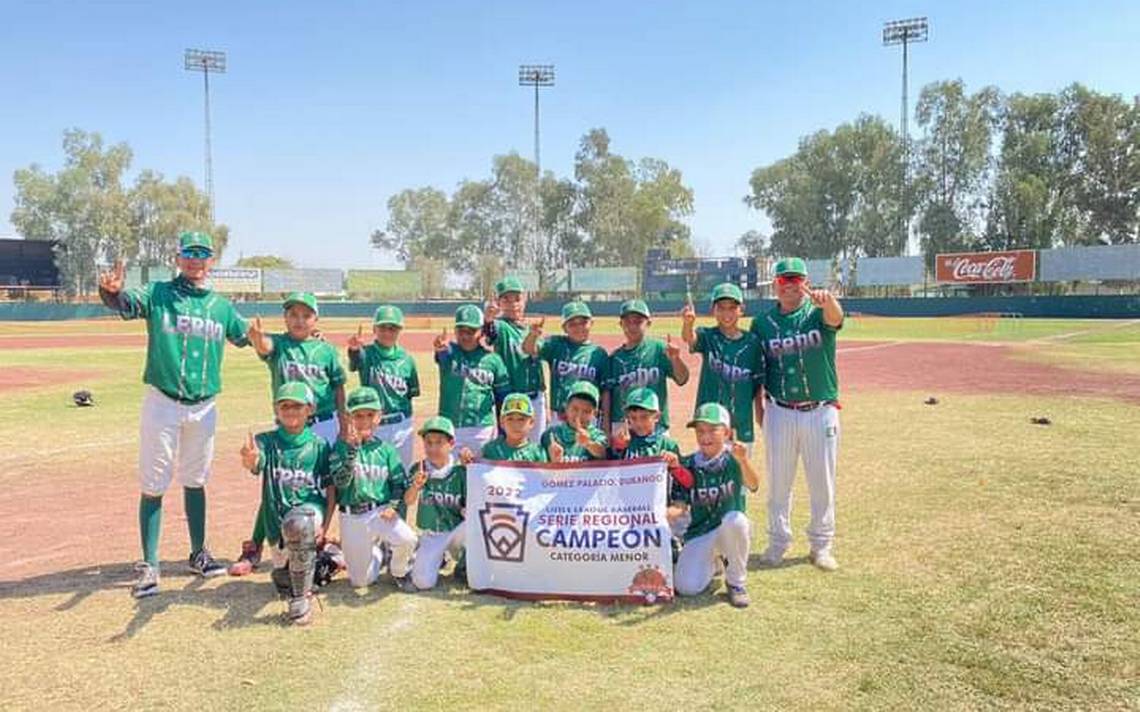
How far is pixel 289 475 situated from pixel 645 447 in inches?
95.0

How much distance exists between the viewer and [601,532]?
5430 mm

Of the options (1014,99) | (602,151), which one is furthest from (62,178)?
(1014,99)

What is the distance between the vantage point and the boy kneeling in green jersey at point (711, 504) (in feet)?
17.7

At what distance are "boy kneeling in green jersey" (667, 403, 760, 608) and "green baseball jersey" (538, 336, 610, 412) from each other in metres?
0.97

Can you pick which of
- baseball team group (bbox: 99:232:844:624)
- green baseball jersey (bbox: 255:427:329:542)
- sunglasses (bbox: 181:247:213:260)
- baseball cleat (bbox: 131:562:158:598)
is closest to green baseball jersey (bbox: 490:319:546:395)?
baseball team group (bbox: 99:232:844:624)

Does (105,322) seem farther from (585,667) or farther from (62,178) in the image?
(585,667)

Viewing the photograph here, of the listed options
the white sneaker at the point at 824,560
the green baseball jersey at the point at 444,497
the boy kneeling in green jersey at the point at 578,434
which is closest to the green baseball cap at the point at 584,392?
the boy kneeling in green jersey at the point at 578,434

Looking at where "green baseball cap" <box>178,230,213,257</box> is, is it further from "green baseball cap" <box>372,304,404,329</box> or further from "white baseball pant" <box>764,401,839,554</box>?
"white baseball pant" <box>764,401,839,554</box>

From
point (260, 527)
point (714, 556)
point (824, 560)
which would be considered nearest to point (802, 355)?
point (824, 560)

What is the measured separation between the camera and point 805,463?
20.1 feet

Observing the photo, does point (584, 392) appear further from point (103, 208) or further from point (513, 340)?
point (103, 208)

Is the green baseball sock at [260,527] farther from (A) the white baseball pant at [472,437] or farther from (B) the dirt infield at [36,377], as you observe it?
(B) the dirt infield at [36,377]

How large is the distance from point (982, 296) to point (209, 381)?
190 ft

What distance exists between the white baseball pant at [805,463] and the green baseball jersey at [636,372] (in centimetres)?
86
